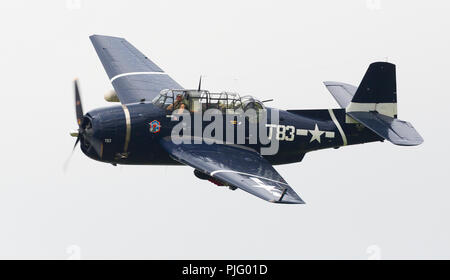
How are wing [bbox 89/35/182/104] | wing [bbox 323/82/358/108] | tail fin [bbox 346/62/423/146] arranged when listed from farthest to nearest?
wing [bbox 323/82/358/108], wing [bbox 89/35/182/104], tail fin [bbox 346/62/423/146]

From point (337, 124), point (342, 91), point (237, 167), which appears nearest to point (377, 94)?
point (337, 124)

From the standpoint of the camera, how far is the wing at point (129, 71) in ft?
91.2

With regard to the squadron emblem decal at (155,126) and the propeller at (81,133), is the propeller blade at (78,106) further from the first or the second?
the squadron emblem decal at (155,126)

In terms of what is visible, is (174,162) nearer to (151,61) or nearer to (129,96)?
(129,96)

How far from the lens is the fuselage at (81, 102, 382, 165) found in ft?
81.6

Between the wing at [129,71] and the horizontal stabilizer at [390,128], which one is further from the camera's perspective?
the wing at [129,71]

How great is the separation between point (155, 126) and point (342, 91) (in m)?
6.46

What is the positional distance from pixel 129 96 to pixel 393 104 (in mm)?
7411

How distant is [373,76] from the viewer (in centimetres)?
2706

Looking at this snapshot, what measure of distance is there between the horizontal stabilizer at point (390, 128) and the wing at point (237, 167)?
3308mm

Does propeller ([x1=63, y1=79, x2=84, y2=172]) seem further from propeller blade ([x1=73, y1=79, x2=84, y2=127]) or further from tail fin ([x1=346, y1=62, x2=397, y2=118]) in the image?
tail fin ([x1=346, y1=62, x2=397, y2=118])

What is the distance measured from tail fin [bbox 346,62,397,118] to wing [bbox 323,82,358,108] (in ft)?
2.82

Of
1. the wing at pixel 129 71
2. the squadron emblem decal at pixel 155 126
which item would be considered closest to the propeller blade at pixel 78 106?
the squadron emblem decal at pixel 155 126

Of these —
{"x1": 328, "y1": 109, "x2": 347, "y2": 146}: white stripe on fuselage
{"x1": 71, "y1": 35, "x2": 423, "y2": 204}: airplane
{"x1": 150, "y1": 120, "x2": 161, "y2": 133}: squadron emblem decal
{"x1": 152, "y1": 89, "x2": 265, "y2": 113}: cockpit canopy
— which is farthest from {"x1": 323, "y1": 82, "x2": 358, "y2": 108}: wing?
{"x1": 150, "y1": 120, "x2": 161, "y2": 133}: squadron emblem decal
